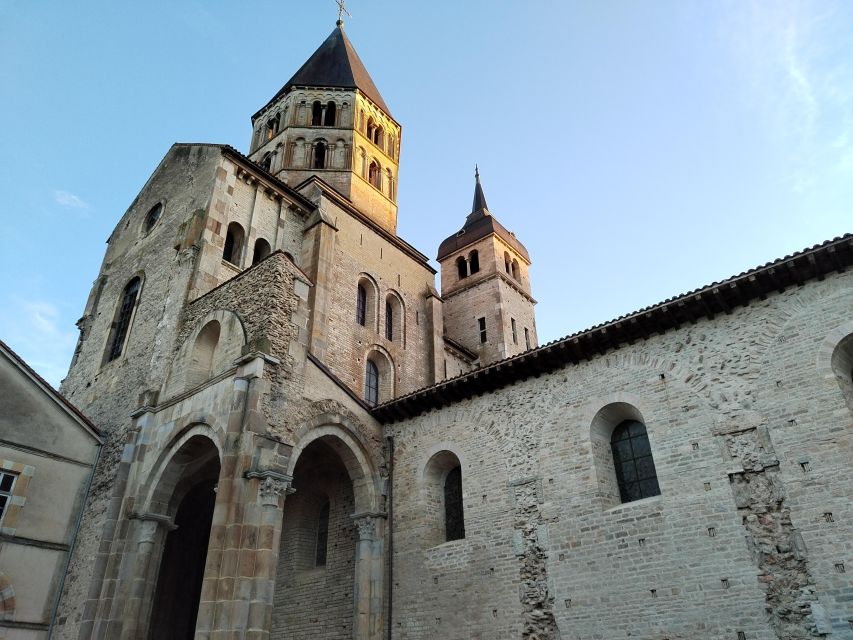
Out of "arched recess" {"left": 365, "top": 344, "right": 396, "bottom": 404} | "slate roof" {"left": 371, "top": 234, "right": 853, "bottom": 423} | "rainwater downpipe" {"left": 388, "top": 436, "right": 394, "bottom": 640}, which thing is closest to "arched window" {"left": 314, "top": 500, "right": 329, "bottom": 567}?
"rainwater downpipe" {"left": 388, "top": 436, "right": 394, "bottom": 640}

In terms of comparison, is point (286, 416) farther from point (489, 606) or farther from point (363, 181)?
point (363, 181)

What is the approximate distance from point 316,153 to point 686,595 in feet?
63.0

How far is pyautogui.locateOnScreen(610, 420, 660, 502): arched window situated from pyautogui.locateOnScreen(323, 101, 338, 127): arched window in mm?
17378

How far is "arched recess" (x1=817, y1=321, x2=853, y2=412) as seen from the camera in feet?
32.3

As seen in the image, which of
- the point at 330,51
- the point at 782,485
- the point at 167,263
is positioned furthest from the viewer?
the point at 330,51

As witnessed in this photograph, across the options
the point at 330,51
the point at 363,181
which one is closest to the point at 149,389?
the point at 363,181

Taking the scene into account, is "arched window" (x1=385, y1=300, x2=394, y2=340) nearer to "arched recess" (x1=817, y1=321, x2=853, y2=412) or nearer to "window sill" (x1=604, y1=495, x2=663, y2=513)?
"window sill" (x1=604, y1=495, x2=663, y2=513)

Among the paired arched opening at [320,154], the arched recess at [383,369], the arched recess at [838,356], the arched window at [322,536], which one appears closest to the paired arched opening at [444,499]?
the arched window at [322,536]

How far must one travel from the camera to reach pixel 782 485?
9.56m

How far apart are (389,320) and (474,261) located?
1039 centimetres

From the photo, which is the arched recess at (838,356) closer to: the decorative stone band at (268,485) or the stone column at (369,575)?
the stone column at (369,575)

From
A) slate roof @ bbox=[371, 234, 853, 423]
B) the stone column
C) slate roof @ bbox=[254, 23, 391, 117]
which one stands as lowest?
the stone column

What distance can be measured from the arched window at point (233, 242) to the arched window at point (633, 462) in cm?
1128

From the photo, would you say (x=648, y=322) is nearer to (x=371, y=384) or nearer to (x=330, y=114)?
(x=371, y=384)
